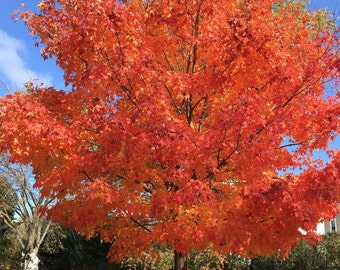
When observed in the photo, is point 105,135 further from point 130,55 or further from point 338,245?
point 338,245

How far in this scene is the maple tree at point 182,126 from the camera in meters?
7.12

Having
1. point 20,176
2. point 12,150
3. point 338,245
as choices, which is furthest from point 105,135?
point 20,176

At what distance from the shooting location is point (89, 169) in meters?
7.79

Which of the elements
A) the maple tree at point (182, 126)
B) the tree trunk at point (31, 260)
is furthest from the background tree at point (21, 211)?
the maple tree at point (182, 126)

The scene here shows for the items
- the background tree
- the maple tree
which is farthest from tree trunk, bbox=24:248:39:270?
the maple tree

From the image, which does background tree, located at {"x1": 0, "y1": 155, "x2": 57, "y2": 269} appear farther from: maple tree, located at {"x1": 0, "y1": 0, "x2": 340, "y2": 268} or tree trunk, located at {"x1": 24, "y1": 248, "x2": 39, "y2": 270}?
maple tree, located at {"x1": 0, "y1": 0, "x2": 340, "y2": 268}

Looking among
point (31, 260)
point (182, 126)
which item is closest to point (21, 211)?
point (31, 260)

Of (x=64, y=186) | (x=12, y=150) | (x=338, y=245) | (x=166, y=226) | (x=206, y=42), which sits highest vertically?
(x=206, y=42)

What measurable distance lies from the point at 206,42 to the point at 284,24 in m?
2.39

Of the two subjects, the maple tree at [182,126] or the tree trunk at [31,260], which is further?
the tree trunk at [31,260]

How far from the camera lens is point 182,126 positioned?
24.6ft

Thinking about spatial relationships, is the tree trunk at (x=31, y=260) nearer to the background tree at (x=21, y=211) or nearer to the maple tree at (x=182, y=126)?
the background tree at (x=21, y=211)

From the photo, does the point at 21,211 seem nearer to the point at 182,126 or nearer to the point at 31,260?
the point at 31,260

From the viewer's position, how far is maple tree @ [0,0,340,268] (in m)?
7.12
